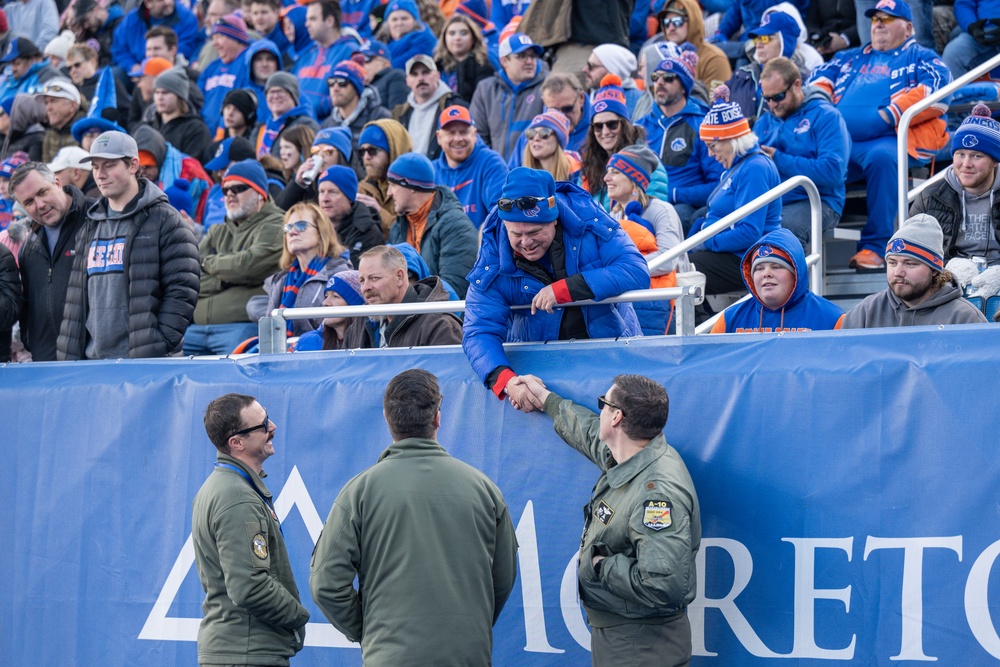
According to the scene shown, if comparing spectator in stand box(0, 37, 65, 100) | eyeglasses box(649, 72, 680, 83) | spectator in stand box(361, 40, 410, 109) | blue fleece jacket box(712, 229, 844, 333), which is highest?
spectator in stand box(0, 37, 65, 100)

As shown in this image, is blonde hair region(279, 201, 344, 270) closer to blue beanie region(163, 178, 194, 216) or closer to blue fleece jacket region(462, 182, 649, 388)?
blue fleece jacket region(462, 182, 649, 388)

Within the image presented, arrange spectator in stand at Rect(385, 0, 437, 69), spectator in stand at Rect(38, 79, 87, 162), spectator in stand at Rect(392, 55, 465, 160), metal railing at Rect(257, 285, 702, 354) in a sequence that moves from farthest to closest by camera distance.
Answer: spectator in stand at Rect(385, 0, 437, 69) < spectator in stand at Rect(38, 79, 87, 162) < spectator in stand at Rect(392, 55, 465, 160) < metal railing at Rect(257, 285, 702, 354)

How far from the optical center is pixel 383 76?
42.1ft

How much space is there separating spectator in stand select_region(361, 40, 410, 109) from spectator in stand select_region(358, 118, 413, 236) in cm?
293

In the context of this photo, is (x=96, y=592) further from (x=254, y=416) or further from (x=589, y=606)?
(x=589, y=606)

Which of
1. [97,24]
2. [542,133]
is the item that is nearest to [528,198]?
[542,133]

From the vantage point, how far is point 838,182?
8.64 metres

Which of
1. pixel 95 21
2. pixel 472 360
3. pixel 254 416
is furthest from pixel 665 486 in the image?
pixel 95 21

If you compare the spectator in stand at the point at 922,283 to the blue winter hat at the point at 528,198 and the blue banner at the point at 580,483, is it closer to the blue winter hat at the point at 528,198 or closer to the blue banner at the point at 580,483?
the blue banner at the point at 580,483

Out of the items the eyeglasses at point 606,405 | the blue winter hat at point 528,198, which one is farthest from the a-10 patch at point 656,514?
the blue winter hat at point 528,198

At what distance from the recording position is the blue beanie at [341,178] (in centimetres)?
869

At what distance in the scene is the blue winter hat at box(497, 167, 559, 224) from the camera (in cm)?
533

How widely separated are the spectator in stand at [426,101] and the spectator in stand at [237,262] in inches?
93.1

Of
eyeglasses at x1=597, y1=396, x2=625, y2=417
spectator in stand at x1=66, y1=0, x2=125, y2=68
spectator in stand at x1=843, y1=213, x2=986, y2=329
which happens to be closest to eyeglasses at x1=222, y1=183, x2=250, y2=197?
eyeglasses at x1=597, y1=396, x2=625, y2=417
